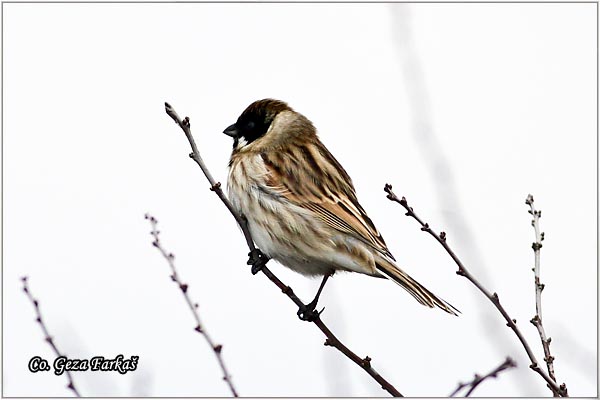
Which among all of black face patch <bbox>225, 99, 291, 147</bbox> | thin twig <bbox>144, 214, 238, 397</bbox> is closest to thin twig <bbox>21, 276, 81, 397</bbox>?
thin twig <bbox>144, 214, 238, 397</bbox>

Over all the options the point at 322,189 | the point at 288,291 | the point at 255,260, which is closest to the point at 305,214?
the point at 322,189

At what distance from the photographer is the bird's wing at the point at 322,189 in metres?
6.07

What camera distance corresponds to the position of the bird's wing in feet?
19.9

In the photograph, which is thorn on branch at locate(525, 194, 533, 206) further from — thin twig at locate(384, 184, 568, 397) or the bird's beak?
the bird's beak

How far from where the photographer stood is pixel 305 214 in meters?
6.15

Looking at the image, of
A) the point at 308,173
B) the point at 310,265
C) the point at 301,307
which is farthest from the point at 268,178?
the point at 301,307

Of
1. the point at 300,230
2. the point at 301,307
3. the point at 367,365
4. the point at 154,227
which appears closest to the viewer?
the point at 367,365

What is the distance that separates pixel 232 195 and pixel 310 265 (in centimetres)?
85

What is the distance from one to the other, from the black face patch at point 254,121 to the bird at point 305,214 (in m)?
0.31

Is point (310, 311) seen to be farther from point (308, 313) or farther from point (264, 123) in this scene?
point (264, 123)

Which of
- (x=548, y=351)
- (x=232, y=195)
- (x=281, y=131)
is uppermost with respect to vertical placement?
(x=281, y=131)

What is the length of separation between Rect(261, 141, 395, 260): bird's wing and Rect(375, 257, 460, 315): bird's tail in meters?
0.11

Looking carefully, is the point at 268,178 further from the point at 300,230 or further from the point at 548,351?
the point at 548,351

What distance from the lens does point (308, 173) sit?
21.1 ft
